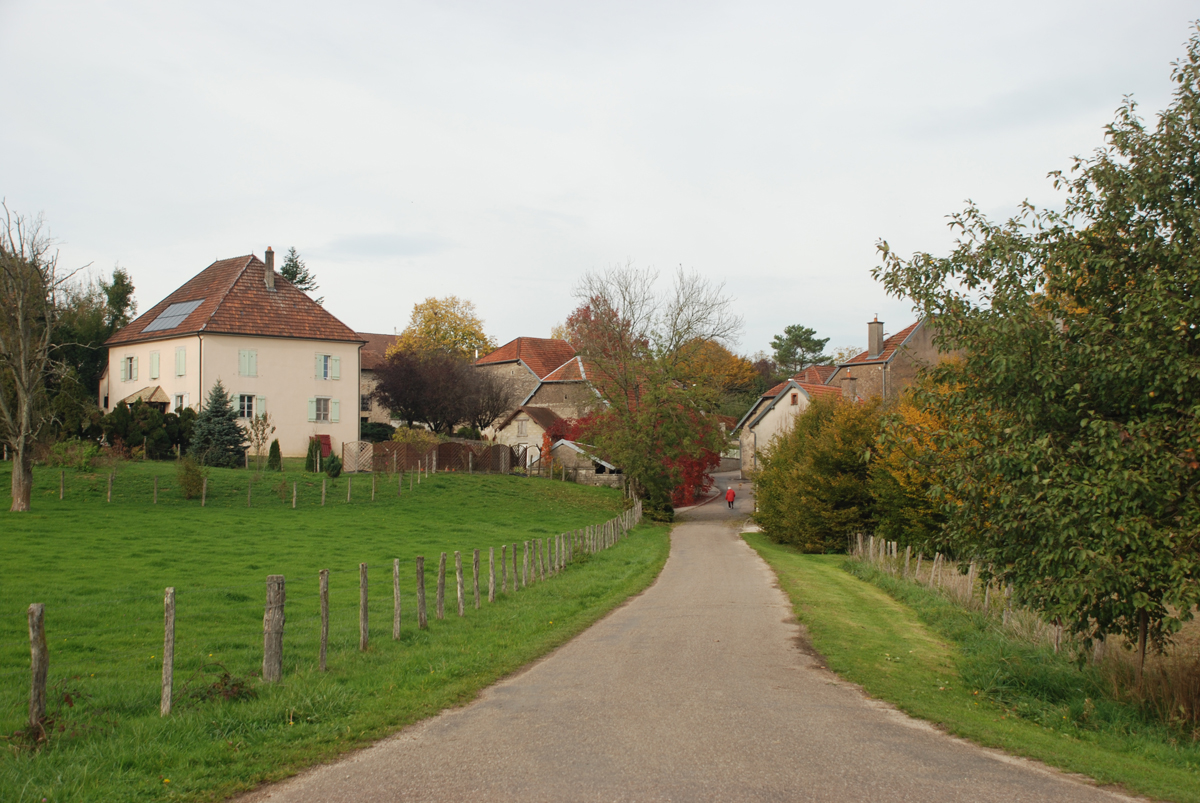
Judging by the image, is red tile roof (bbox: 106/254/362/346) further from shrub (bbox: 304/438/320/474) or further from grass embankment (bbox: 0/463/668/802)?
grass embankment (bbox: 0/463/668/802)

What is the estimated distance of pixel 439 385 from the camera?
6581 centimetres

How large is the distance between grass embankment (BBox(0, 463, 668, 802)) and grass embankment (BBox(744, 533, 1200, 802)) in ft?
14.5

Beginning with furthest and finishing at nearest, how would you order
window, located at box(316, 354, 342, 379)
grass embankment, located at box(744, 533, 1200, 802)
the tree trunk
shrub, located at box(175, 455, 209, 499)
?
window, located at box(316, 354, 342, 379), shrub, located at box(175, 455, 209, 499), the tree trunk, grass embankment, located at box(744, 533, 1200, 802)

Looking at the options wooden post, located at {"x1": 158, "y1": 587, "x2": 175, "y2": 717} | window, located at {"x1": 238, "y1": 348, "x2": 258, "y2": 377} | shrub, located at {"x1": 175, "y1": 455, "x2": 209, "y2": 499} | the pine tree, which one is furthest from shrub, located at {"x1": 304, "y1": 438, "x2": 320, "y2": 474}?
wooden post, located at {"x1": 158, "y1": 587, "x2": 175, "y2": 717}

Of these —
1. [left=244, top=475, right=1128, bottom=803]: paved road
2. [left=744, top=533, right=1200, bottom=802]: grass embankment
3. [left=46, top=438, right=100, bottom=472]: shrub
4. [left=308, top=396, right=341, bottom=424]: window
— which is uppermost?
[left=308, top=396, right=341, bottom=424]: window

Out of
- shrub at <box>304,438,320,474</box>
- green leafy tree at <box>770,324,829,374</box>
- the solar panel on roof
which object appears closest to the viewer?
shrub at <box>304,438,320,474</box>

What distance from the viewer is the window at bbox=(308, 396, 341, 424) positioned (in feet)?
162

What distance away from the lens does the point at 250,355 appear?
157 ft

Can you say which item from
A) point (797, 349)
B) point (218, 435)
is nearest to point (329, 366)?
point (218, 435)

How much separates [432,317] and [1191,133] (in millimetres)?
78037

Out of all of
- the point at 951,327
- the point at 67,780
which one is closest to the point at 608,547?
the point at 951,327

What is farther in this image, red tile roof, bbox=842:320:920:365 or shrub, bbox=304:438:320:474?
red tile roof, bbox=842:320:920:365

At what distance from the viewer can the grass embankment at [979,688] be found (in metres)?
7.67

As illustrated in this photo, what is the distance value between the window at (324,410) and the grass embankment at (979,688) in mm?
36793
